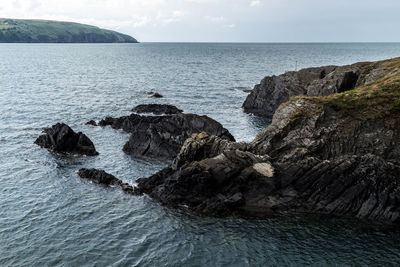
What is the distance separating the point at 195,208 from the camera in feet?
111

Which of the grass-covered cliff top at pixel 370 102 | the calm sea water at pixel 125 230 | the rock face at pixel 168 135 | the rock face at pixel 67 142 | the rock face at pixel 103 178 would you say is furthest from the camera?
the rock face at pixel 67 142

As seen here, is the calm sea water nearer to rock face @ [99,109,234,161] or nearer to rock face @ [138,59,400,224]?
rock face @ [138,59,400,224]

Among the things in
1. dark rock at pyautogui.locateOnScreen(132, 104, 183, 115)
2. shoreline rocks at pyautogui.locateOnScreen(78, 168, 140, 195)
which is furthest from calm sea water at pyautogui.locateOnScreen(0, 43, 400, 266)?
dark rock at pyautogui.locateOnScreen(132, 104, 183, 115)

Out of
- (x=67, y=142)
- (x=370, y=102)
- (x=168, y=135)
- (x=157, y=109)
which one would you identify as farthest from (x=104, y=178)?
(x=157, y=109)

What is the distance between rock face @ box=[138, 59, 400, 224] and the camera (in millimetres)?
33594

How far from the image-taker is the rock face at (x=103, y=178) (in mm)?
38987

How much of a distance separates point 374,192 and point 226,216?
47.6 feet

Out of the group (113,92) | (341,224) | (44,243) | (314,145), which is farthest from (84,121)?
(341,224)

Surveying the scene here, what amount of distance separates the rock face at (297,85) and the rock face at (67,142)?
3967 centimetres

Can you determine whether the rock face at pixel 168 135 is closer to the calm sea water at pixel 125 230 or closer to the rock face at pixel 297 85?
the calm sea water at pixel 125 230

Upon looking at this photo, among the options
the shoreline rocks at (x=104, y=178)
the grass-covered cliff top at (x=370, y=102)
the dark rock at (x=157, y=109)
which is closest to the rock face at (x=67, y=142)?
the shoreline rocks at (x=104, y=178)

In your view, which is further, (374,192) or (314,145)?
(314,145)

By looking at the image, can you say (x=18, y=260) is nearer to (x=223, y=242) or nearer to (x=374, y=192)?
(x=223, y=242)

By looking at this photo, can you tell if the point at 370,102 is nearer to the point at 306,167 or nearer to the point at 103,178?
the point at 306,167
